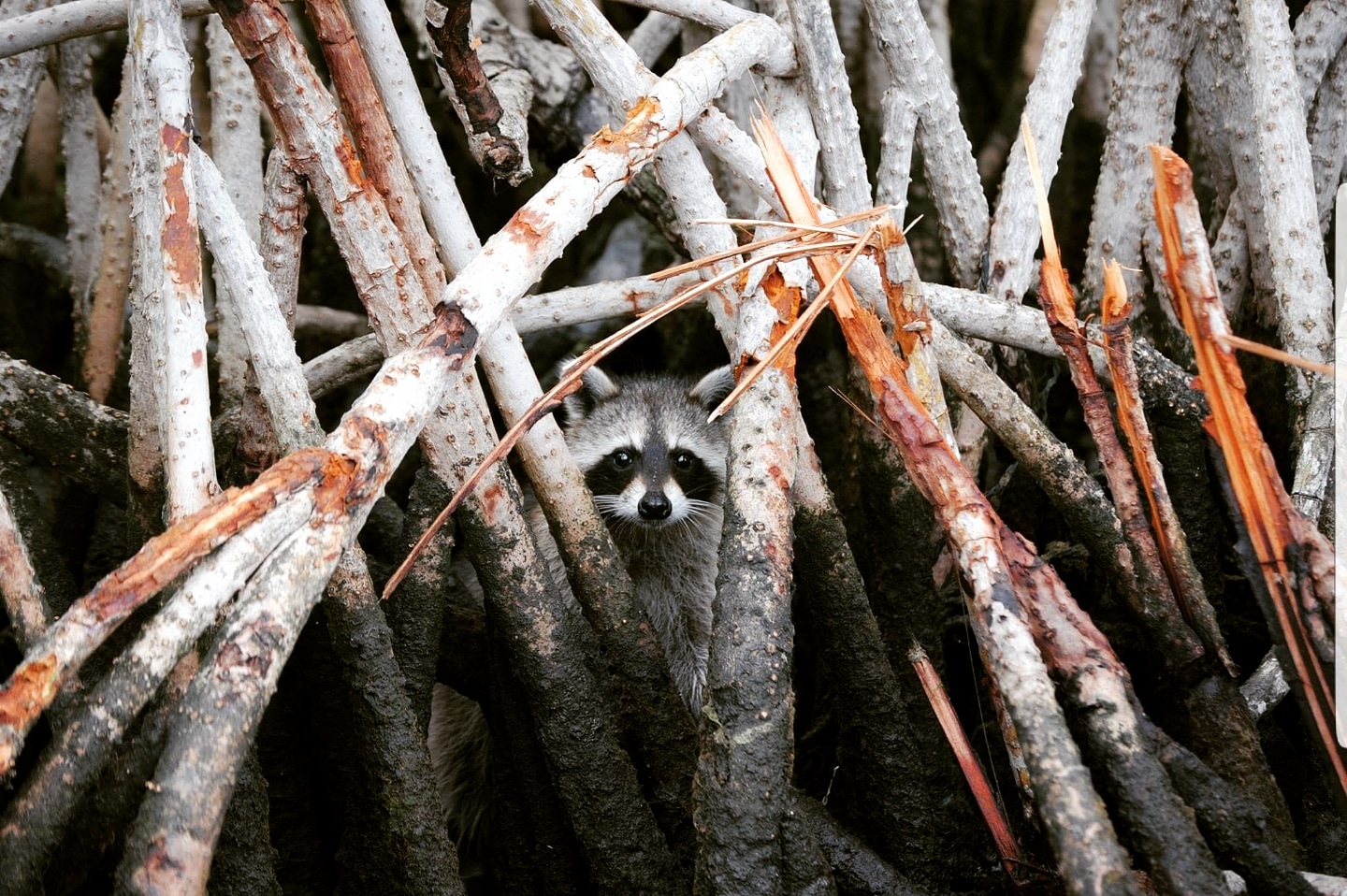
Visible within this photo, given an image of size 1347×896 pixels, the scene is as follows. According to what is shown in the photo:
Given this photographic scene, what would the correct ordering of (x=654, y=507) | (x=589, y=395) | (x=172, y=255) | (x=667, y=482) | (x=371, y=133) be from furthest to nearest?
1. (x=589, y=395)
2. (x=667, y=482)
3. (x=654, y=507)
4. (x=371, y=133)
5. (x=172, y=255)

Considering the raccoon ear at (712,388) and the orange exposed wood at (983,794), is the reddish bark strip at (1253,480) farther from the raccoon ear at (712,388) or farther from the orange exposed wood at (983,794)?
the raccoon ear at (712,388)

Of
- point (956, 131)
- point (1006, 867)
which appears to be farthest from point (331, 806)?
point (956, 131)

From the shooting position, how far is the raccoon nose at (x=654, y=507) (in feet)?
11.0

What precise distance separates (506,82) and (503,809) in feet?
7.42

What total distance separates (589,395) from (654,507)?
786mm

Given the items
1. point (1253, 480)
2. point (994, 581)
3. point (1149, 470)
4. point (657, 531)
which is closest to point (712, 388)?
point (657, 531)

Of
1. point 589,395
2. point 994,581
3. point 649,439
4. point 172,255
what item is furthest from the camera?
point 589,395

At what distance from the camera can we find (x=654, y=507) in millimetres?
3365

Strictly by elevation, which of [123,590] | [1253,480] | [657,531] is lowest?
[123,590]

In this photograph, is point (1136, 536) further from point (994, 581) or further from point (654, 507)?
point (654, 507)

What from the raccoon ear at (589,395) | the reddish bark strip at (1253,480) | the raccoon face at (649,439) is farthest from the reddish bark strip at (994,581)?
the raccoon ear at (589,395)

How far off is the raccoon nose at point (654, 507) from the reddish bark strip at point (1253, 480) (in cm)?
171

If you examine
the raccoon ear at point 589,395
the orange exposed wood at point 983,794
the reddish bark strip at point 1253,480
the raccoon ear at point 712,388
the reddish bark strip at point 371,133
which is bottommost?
the orange exposed wood at point 983,794

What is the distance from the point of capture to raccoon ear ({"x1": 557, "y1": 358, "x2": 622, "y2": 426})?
12.7 ft
